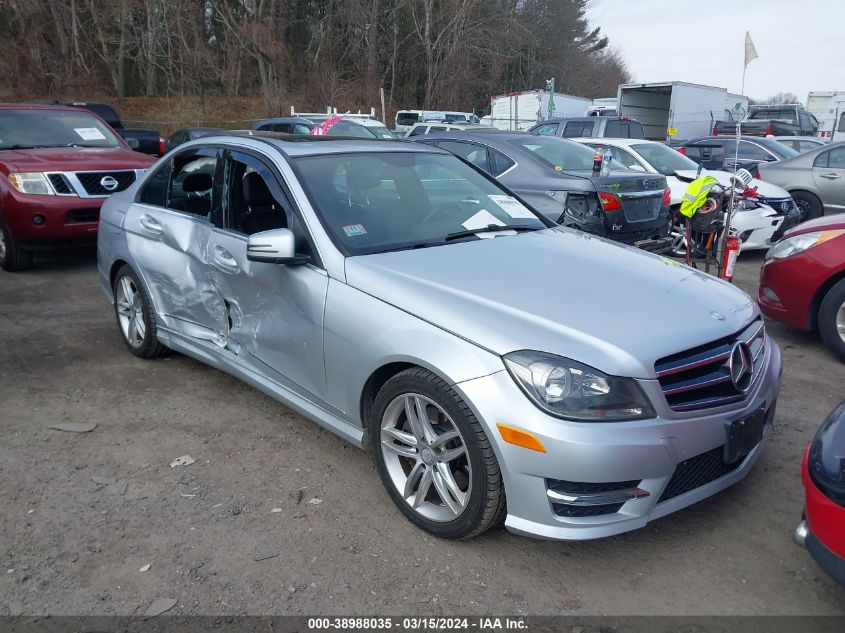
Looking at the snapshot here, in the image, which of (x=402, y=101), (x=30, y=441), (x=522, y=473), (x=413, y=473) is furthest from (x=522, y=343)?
(x=402, y=101)

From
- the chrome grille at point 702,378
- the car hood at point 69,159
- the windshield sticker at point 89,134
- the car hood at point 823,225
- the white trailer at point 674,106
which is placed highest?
the white trailer at point 674,106

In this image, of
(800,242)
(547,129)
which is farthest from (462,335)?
(547,129)

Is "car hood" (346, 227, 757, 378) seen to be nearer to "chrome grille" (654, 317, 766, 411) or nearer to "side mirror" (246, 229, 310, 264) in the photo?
"chrome grille" (654, 317, 766, 411)

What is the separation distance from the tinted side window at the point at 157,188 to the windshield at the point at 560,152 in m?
4.44

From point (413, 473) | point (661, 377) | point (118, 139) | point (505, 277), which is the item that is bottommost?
point (413, 473)

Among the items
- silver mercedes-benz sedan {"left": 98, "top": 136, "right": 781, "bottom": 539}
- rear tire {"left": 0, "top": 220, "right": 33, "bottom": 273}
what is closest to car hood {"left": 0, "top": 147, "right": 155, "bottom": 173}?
rear tire {"left": 0, "top": 220, "right": 33, "bottom": 273}

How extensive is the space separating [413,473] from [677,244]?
21.0ft

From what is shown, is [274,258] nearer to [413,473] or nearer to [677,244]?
[413,473]

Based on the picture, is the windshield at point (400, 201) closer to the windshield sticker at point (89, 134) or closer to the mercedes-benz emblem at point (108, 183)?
the mercedes-benz emblem at point (108, 183)

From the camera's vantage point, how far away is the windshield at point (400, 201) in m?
3.56

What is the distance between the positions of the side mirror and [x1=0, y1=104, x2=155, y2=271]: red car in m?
5.02

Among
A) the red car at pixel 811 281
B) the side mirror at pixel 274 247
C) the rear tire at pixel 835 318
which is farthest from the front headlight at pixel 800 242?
the side mirror at pixel 274 247

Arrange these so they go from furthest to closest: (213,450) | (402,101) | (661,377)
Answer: (402,101)
(213,450)
(661,377)

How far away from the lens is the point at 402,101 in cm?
3966
